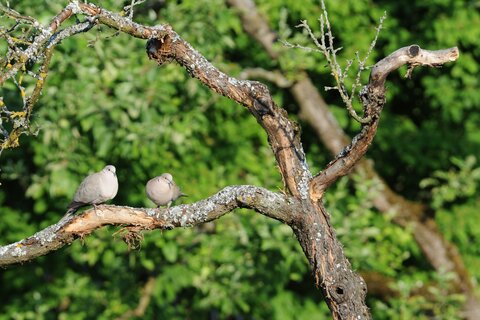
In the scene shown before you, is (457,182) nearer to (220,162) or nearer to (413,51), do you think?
(220,162)

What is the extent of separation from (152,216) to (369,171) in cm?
481

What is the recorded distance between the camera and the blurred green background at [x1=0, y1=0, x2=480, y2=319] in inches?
308

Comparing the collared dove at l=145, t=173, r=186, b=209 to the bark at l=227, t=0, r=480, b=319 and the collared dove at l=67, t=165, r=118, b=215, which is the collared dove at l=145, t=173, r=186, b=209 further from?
the bark at l=227, t=0, r=480, b=319

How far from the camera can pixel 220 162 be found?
28.8ft

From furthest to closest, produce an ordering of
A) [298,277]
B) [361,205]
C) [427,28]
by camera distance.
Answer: [427,28]
[361,205]
[298,277]

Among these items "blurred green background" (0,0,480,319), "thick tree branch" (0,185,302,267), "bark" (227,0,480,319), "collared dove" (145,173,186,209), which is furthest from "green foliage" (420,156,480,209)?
"thick tree branch" (0,185,302,267)

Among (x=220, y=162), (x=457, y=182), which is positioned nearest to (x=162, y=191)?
(x=220, y=162)

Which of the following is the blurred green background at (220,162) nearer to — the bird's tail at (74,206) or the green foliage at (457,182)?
the green foliage at (457,182)

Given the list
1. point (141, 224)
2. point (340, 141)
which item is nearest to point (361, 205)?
point (340, 141)

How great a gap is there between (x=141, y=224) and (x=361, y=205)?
4.24 m

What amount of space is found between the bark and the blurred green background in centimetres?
13

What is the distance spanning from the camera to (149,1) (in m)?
8.28

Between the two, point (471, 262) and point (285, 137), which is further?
point (471, 262)

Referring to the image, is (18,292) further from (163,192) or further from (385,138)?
(163,192)
